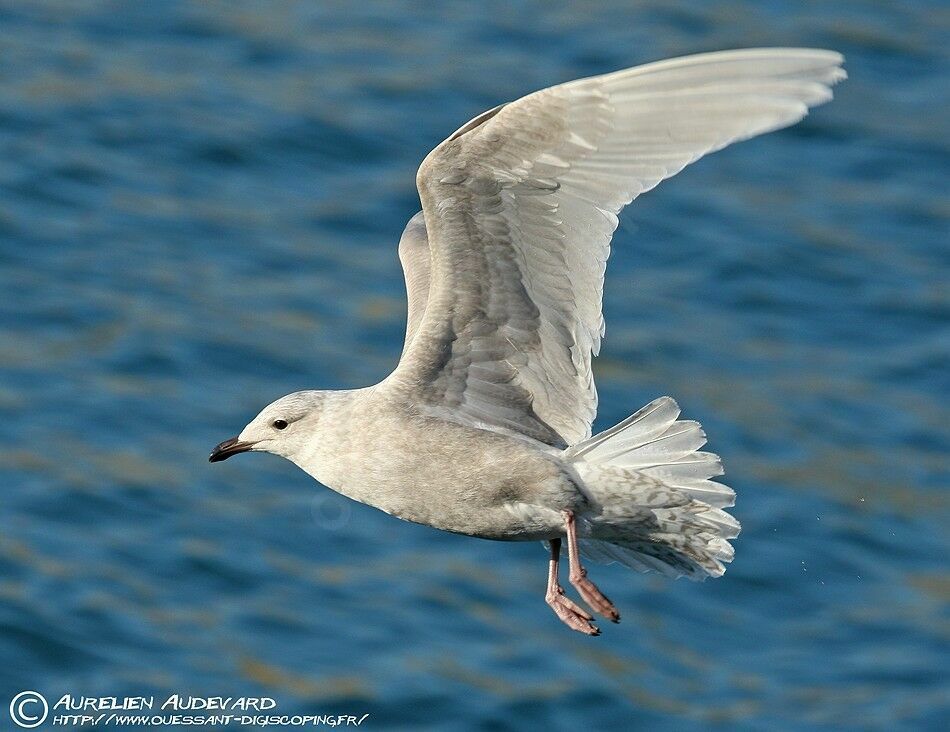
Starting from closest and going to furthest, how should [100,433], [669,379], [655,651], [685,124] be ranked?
1. [685,124]
2. [655,651]
3. [100,433]
4. [669,379]

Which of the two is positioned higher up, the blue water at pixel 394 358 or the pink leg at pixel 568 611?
the pink leg at pixel 568 611

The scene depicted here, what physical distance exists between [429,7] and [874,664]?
28.8 ft

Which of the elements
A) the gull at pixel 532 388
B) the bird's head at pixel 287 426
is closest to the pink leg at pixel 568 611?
the gull at pixel 532 388

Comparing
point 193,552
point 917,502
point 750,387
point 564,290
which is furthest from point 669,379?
point 564,290

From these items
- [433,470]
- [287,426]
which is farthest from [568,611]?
[287,426]

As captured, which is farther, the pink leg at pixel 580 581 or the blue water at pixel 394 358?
the blue water at pixel 394 358

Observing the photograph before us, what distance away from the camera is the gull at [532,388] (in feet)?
20.7

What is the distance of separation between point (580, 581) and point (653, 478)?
0.48m

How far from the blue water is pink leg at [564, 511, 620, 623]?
461cm

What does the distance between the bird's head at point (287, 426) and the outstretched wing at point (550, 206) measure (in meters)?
0.39

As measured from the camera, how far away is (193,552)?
12164 mm

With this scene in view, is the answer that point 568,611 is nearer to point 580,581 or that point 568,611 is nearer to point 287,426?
point 580,581

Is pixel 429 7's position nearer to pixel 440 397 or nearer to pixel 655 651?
pixel 655 651

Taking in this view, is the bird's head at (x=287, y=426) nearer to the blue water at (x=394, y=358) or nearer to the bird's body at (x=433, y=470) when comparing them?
the bird's body at (x=433, y=470)
